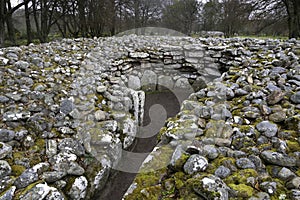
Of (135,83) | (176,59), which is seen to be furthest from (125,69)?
(176,59)

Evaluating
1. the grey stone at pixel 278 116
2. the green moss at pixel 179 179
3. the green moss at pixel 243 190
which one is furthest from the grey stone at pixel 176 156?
the grey stone at pixel 278 116

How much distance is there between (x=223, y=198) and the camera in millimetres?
1691

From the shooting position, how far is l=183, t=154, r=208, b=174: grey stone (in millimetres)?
1984

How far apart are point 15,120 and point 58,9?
11.6m

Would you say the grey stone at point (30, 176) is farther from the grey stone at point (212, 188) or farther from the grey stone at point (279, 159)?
the grey stone at point (279, 159)

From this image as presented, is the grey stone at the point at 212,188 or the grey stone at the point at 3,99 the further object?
the grey stone at the point at 3,99

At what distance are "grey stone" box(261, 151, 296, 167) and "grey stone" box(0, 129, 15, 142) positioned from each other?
124 inches

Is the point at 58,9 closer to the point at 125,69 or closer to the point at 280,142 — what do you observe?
the point at 125,69

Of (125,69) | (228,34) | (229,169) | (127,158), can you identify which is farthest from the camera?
(228,34)

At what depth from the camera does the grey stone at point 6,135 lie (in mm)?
2746

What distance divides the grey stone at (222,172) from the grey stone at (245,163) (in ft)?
0.48

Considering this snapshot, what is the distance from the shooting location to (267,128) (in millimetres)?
2428

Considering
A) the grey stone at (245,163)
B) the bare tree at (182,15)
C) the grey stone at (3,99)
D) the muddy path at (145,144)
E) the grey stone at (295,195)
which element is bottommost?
the muddy path at (145,144)

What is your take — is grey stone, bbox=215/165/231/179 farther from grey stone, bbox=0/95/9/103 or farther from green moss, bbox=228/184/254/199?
grey stone, bbox=0/95/9/103
